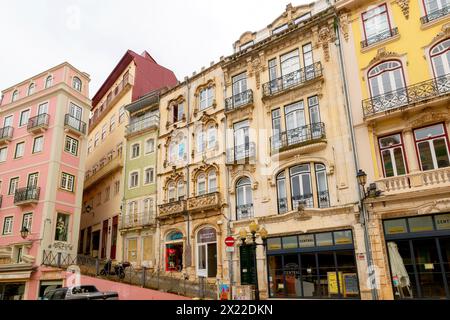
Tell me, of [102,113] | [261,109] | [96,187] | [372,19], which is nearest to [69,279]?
[96,187]

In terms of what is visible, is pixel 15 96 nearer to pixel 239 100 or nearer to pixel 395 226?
pixel 239 100

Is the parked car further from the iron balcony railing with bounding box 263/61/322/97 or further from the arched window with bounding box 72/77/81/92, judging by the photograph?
the arched window with bounding box 72/77/81/92

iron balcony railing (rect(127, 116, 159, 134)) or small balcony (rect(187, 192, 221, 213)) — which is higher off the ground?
iron balcony railing (rect(127, 116, 159, 134))

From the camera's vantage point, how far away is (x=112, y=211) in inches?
1200

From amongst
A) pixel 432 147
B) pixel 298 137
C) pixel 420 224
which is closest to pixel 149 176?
pixel 298 137

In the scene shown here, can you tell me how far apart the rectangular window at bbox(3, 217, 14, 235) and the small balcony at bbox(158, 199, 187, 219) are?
11432 mm

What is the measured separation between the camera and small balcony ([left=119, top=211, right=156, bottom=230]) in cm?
2589

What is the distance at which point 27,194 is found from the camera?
2548 centimetres

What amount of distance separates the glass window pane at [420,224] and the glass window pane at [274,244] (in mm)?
6584

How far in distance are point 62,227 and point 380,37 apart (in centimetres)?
2468

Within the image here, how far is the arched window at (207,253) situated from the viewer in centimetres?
2166

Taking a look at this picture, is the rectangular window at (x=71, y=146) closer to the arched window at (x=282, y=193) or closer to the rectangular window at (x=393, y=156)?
the arched window at (x=282, y=193)

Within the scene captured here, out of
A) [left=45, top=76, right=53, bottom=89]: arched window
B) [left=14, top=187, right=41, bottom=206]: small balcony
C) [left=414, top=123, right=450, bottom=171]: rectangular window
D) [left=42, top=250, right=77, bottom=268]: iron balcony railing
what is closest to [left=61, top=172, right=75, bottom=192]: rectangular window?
[left=14, top=187, right=41, bottom=206]: small balcony
